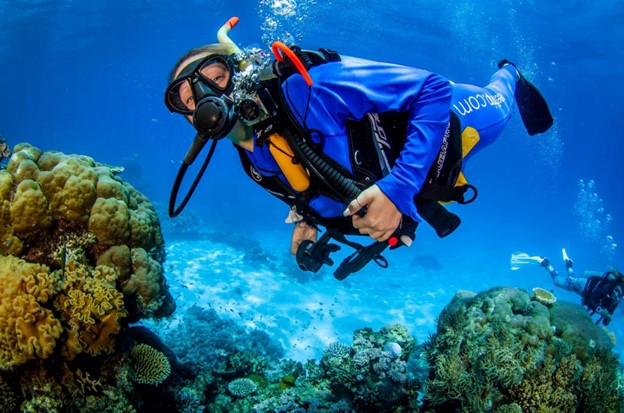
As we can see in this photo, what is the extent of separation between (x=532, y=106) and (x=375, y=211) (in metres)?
4.92

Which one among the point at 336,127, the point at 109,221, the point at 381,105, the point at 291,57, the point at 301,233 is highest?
the point at 291,57

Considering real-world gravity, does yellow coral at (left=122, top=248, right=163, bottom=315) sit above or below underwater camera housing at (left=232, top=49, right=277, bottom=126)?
below

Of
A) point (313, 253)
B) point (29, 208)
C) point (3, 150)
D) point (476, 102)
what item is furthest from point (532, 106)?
point (3, 150)

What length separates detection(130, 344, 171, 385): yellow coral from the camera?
4332mm

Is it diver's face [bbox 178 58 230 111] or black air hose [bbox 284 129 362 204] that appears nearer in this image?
black air hose [bbox 284 129 362 204]

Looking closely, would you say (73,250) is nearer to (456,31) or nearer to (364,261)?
(364,261)

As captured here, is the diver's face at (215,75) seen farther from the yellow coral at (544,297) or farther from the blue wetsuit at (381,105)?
the yellow coral at (544,297)

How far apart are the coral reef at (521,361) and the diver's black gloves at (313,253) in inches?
91.7

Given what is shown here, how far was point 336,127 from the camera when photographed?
2693 mm

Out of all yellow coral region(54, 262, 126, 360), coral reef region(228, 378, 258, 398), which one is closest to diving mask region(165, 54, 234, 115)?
yellow coral region(54, 262, 126, 360)

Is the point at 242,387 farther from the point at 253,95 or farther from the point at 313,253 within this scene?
the point at 253,95

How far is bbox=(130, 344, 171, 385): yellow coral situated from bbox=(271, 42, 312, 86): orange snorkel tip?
13.2ft

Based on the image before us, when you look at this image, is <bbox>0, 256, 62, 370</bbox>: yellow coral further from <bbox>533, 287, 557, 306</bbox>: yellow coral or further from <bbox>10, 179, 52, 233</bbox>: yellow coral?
<bbox>533, 287, 557, 306</bbox>: yellow coral

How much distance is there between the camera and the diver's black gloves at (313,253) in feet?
11.8
